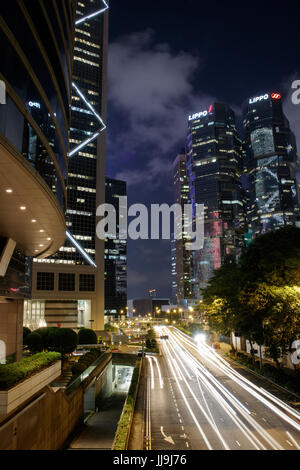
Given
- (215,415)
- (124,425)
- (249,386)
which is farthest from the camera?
(249,386)

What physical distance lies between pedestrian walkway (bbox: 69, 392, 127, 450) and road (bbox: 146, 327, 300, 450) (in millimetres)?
3895

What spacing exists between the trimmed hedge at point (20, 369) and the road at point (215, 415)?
713 centimetres

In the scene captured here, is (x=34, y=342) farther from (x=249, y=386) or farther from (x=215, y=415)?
(x=249, y=386)

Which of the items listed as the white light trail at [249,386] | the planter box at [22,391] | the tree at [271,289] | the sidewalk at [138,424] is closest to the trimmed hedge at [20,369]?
the planter box at [22,391]

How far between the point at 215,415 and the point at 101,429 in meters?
10.9

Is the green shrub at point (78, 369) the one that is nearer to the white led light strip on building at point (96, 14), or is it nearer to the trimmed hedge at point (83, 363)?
the trimmed hedge at point (83, 363)

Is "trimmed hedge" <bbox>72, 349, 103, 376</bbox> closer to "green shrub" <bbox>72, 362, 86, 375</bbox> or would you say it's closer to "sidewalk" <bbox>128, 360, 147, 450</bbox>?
"green shrub" <bbox>72, 362, 86, 375</bbox>

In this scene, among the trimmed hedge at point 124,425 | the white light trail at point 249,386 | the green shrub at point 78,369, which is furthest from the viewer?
the green shrub at point 78,369

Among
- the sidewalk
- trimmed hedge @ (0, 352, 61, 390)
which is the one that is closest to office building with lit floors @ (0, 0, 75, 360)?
trimmed hedge @ (0, 352, 61, 390)

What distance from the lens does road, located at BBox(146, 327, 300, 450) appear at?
58.1ft

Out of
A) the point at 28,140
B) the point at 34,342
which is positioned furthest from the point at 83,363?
the point at 28,140

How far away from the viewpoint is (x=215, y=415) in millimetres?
22578

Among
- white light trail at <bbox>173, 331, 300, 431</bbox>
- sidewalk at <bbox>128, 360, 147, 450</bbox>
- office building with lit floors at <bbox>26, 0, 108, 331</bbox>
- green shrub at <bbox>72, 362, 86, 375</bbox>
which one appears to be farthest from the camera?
office building with lit floors at <bbox>26, 0, 108, 331</bbox>

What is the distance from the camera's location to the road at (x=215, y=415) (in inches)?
697
